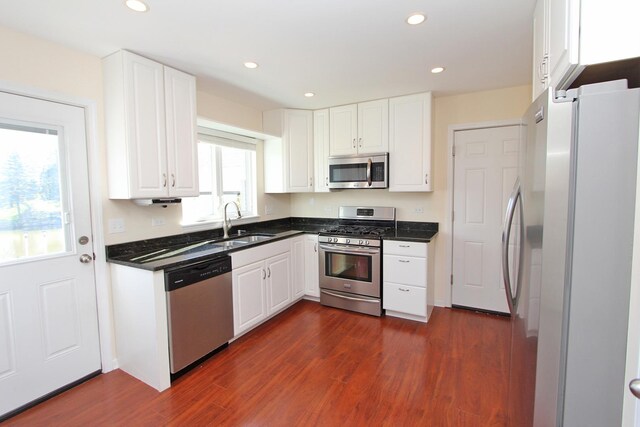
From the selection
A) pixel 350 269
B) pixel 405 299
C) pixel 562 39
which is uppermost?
pixel 562 39

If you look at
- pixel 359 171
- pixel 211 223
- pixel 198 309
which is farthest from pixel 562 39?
pixel 211 223

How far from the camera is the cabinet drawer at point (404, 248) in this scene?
302 centimetres

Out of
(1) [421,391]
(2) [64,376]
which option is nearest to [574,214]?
(1) [421,391]

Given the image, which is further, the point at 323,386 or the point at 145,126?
the point at 145,126

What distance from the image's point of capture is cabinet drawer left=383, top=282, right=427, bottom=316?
120 inches

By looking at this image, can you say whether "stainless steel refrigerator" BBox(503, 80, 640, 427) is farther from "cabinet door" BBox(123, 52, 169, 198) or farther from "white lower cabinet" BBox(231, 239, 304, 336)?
"cabinet door" BBox(123, 52, 169, 198)

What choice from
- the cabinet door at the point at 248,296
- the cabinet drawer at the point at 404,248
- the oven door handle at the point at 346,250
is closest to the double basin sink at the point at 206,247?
the cabinet door at the point at 248,296

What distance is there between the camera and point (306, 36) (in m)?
1.97

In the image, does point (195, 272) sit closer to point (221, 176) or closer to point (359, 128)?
point (221, 176)

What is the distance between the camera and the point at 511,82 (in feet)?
9.48

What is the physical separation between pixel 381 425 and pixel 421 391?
452 millimetres

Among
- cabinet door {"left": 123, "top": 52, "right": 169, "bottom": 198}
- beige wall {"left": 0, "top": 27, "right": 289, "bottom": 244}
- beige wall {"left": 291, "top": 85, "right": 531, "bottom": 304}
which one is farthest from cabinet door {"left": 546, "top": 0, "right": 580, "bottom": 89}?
beige wall {"left": 0, "top": 27, "right": 289, "bottom": 244}

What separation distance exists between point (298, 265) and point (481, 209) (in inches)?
87.0

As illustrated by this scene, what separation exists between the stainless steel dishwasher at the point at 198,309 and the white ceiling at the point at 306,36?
63.6 inches
